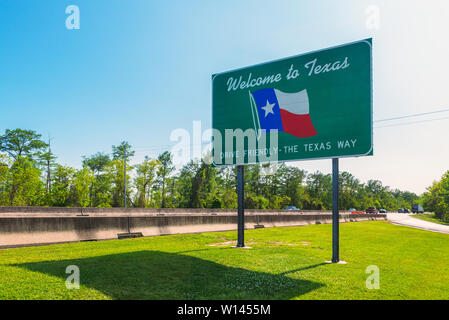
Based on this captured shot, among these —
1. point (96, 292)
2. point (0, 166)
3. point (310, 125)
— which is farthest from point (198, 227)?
point (0, 166)

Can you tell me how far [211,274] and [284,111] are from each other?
670 centimetres

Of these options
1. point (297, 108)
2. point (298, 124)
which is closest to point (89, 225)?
point (298, 124)

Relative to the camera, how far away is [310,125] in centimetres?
1125

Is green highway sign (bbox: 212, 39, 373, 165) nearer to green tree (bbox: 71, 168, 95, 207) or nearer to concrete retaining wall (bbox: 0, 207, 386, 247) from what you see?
concrete retaining wall (bbox: 0, 207, 386, 247)

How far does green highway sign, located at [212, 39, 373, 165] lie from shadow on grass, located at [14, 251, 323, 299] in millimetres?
4978

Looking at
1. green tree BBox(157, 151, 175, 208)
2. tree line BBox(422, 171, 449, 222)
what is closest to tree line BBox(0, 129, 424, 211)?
green tree BBox(157, 151, 175, 208)

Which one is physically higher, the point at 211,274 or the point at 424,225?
the point at 211,274

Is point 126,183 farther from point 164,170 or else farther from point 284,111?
point 284,111

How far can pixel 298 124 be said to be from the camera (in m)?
11.5

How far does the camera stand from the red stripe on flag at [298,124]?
11273 millimetres

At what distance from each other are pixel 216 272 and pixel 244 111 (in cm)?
723

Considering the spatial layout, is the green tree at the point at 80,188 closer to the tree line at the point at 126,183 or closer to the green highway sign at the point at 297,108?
the tree line at the point at 126,183

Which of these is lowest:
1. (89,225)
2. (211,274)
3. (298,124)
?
(211,274)

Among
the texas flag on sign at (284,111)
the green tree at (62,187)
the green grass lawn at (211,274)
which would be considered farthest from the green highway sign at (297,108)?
the green tree at (62,187)
